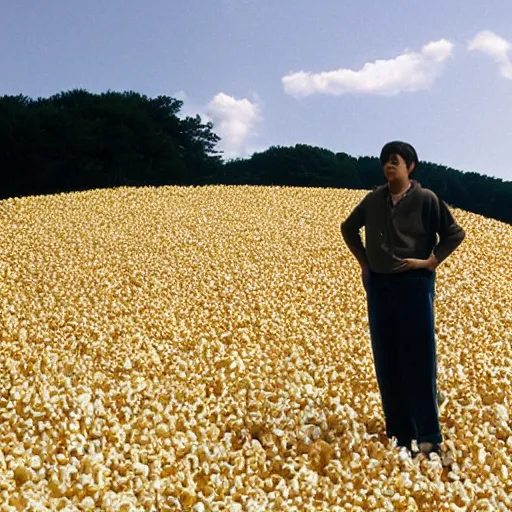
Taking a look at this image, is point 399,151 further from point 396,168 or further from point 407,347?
point 407,347

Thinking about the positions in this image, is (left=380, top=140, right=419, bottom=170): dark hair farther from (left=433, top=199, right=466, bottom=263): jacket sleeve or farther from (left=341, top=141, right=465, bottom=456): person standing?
(left=433, top=199, right=466, bottom=263): jacket sleeve

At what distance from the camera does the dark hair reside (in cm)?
489

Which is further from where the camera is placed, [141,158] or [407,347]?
[141,158]

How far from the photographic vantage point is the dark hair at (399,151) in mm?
4891

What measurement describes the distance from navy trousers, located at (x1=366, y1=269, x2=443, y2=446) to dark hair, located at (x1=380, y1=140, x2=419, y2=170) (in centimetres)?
79

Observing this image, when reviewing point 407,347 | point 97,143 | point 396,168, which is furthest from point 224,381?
point 97,143

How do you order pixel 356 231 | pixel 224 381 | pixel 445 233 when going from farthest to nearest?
pixel 224 381 → pixel 356 231 → pixel 445 233

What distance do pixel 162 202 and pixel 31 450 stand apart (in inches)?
556

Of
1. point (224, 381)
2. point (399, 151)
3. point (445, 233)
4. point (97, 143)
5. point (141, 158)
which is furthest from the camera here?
point (141, 158)

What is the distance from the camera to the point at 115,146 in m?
27.9

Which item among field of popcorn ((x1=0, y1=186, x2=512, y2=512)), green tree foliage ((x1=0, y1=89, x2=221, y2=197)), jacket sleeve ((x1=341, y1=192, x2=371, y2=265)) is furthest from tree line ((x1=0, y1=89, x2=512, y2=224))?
jacket sleeve ((x1=341, y1=192, x2=371, y2=265))

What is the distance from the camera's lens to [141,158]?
92.9 feet

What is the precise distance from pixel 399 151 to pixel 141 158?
2432 centimetres

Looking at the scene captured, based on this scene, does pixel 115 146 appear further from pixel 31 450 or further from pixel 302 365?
pixel 31 450
